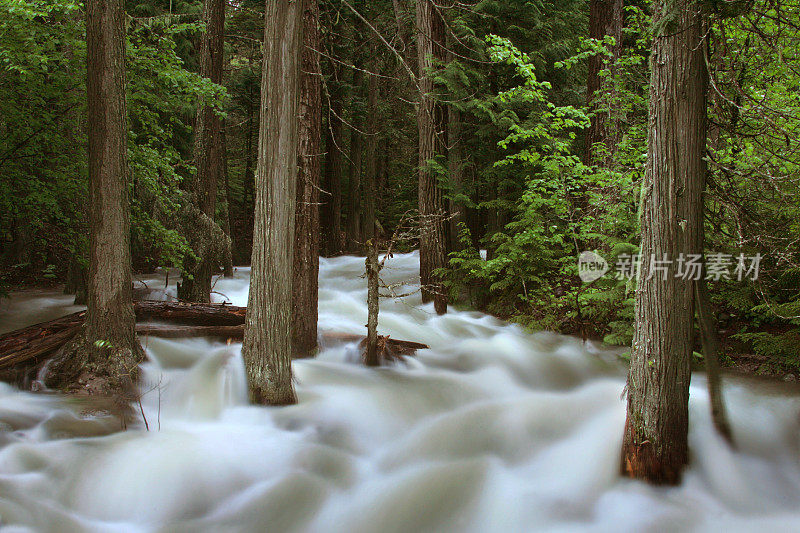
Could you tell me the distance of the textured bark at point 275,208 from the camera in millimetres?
5562

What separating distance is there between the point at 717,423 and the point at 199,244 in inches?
339

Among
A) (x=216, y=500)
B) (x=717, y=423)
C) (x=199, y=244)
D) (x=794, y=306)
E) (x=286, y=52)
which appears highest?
Answer: (x=286, y=52)

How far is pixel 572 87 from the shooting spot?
552 inches

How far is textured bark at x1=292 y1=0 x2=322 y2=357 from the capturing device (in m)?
7.35

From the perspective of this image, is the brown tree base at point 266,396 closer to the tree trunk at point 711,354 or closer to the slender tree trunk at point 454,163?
the tree trunk at point 711,354

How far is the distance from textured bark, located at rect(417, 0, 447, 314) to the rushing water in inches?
133

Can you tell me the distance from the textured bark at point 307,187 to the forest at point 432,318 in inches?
1.6

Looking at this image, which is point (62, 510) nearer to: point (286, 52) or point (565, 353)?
point (286, 52)

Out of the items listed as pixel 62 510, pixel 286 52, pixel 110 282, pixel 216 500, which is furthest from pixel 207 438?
pixel 286 52

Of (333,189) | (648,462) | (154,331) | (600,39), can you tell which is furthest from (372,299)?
(333,189)

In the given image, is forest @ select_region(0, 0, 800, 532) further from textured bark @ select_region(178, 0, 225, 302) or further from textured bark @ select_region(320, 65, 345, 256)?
textured bark @ select_region(320, 65, 345, 256)

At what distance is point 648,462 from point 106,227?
625 cm

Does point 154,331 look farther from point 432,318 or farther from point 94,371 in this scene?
point 432,318

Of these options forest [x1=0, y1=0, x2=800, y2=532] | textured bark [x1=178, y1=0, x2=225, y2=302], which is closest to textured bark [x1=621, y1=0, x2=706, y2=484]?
forest [x1=0, y1=0, x2=800, y2=532]
